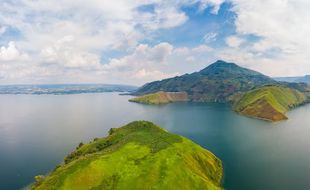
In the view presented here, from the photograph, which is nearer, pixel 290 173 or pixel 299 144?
pixel 290 173

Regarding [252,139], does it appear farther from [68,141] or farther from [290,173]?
[68,141]

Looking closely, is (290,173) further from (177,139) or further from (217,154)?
(177,139)

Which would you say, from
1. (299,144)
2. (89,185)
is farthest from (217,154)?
(89,185)

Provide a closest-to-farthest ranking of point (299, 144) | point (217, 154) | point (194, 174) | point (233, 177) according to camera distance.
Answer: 1. point (194, 174)
2. point (233, 177)
3. point (217, 154)
4. point (299, 144)

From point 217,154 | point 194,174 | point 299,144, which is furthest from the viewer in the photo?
point 299,144

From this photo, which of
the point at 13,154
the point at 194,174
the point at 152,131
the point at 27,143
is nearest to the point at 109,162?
the point at 194,174

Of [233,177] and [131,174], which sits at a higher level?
[131,174]
